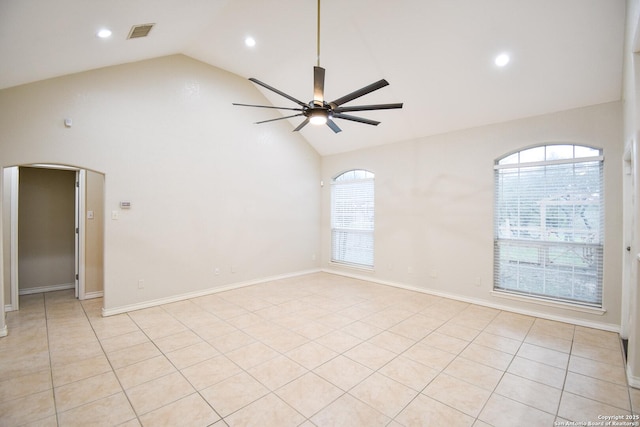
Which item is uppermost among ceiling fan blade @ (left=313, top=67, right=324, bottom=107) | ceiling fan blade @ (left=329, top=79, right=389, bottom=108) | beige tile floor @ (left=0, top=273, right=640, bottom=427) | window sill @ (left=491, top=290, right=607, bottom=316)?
ceiling fan blade @ (left=313, top=67, right=324, bottom=107)

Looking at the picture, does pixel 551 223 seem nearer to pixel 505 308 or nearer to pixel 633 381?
pixel 505 308

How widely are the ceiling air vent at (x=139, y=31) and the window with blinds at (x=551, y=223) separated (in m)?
5.02

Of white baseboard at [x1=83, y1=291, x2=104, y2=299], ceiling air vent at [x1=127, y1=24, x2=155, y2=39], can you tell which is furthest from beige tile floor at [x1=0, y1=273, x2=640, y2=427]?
ceiling air vent at [x1=127, y1=24, x2=155, y2=39]

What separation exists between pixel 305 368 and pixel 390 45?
3.98 metres

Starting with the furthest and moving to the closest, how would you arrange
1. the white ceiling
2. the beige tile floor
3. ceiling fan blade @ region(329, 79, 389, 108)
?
the white ceiling → ceiling fan blade @ region(329, 79, 389, 108) → the beige tile floor

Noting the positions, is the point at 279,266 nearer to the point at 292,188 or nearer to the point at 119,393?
the point at 292,188

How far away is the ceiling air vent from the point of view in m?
3.08

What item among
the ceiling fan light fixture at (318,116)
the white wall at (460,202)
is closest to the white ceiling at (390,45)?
the white wall at (460,202)

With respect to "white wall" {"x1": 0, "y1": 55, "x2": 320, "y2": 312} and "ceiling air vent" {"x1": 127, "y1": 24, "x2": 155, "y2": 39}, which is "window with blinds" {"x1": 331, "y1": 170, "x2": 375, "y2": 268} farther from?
"ceiling air vent" {"x1": 127, "y1": 24, "x2": 155, "y2": 39}

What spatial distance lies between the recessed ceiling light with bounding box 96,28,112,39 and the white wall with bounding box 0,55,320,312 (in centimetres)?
123

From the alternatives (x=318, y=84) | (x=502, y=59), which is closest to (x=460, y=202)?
(x=502, y=59)

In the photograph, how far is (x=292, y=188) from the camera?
633 centimetres

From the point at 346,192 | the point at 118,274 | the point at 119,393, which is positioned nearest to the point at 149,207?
the point at 118,274

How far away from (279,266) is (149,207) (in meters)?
2.76
